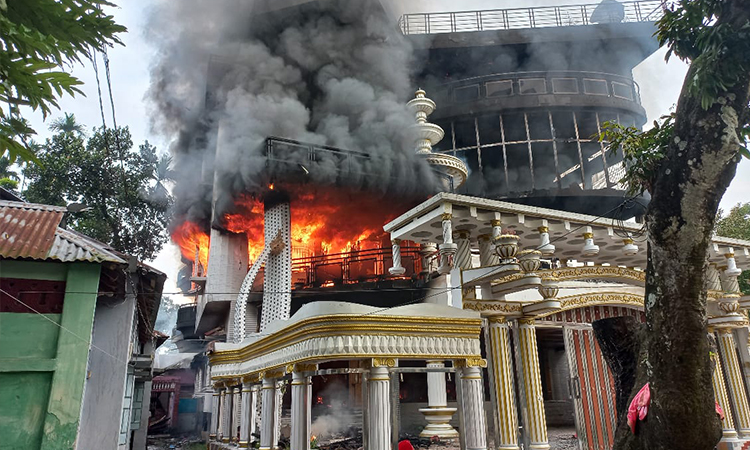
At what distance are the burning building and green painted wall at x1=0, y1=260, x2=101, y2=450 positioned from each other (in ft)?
11.8

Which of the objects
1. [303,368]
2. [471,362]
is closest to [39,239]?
[303,368]

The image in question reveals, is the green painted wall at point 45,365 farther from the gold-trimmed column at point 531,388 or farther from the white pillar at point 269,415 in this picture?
the gold-trimmed column at point 531,388

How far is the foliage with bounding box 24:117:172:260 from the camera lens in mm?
24609

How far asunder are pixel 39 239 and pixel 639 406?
12.3 meters

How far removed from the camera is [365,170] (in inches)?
907

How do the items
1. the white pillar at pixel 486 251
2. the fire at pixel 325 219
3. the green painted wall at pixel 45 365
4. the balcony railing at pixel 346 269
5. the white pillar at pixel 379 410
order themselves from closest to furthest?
the white pillar at pixel 379 410 → the green painted wall at pixel 45 365 → the white pillar at pixel 486 251 → the balcony railing at pixel 346 269 → the fire at pixel 325 219

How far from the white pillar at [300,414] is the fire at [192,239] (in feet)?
69.0

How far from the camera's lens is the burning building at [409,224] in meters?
9.98

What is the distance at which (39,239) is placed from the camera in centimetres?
1159

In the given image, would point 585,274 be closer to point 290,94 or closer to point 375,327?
point 375,327

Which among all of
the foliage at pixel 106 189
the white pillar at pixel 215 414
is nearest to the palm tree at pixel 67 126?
the foliage at pixel 106 189

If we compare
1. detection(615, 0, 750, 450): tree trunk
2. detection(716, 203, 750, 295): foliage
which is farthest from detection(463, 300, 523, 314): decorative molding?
detection(716, 203, 750, 295): foliage

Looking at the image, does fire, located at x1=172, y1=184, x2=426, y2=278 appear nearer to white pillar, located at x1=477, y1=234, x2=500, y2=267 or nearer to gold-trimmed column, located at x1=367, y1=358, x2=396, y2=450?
white pillar, located at x1=477, y1=234, x2=500, y2=267

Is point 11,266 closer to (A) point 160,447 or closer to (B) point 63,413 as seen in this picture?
(B) point 63,413
